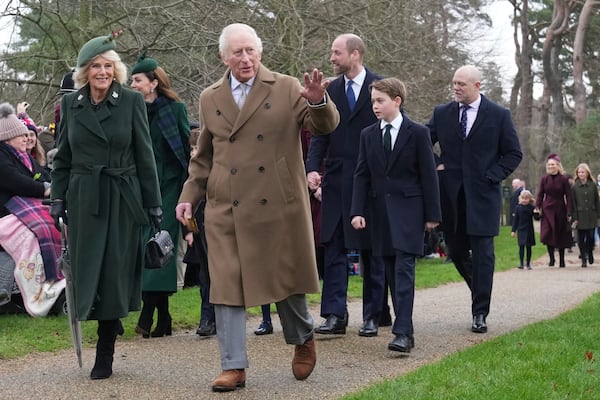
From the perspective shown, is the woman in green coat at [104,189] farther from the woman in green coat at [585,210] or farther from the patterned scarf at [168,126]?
the woman in green coat at [585,210]

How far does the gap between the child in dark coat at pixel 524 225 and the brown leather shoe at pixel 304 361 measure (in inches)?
523

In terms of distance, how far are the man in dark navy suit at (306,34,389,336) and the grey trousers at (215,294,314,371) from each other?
1.95 m

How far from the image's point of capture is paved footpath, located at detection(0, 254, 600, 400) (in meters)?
5.94

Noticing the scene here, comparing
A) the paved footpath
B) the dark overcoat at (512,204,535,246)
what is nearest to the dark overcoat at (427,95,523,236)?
the paved footpath

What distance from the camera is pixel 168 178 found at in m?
8.38

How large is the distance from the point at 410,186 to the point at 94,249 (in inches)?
95.2

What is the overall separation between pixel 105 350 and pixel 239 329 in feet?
3.26

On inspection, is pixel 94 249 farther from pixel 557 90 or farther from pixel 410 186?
pixel 557 90

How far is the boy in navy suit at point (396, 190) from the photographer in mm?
7446

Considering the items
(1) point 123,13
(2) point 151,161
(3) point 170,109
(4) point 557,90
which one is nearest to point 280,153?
(2) point 151,161

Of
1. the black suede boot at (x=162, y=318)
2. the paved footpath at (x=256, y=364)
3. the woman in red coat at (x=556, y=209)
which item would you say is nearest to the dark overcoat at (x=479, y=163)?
the paved footpath at (x=256, y=364)

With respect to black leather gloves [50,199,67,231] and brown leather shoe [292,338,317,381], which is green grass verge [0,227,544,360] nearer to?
black leather gloves [50,199,67,231]

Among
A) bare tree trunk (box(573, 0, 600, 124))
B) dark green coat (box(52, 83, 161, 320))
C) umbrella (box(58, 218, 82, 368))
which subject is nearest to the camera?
dark green coat (box(52, 83, 161, 320))

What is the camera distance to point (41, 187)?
30.2ft
